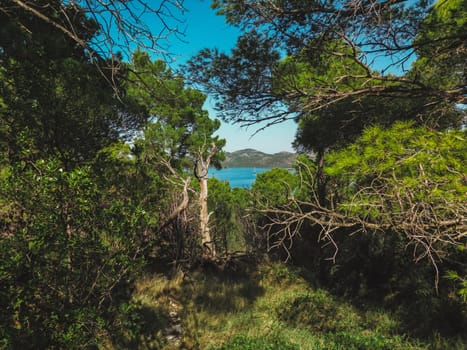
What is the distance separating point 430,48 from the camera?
3.71 metres

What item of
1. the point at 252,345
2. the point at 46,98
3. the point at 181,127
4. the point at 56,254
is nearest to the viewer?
the point at 56,254

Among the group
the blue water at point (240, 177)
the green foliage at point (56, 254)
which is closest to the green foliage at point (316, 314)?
the blue water at point (240, 177)

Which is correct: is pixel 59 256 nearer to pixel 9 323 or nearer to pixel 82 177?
pixel 9 323

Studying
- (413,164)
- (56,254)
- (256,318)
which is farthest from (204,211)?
(413,164)

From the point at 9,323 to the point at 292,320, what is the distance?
5.12 m

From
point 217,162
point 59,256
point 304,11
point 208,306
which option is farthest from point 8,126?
point 217,162

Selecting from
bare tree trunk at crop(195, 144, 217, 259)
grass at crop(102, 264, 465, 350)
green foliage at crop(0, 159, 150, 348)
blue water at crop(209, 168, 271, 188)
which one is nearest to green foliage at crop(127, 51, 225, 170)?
blue water at crop(209, 168, 271, 188)

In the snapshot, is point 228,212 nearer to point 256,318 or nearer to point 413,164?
point 256,318

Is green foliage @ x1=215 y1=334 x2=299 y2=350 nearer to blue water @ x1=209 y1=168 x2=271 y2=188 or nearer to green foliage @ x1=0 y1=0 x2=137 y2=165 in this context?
blue water @ x1=209 y1=168 x2=271 y2=188

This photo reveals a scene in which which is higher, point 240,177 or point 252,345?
point 240,177

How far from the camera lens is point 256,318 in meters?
5.64

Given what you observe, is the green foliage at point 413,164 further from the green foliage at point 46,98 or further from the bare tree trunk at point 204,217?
the bare tree trunk at point 204,217

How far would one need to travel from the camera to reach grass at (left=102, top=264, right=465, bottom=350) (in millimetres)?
4105

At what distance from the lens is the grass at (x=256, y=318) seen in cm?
411
